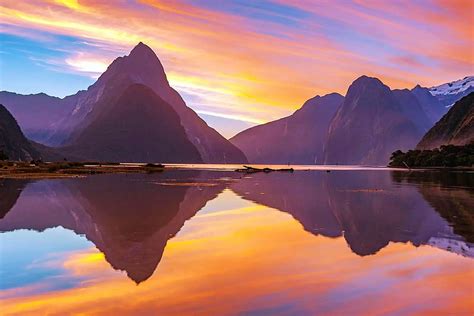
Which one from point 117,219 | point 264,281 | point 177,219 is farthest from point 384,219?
point 264,281

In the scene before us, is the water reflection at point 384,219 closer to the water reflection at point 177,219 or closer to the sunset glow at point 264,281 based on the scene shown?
the water reflection at point 177,219

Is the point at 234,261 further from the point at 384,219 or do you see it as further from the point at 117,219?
the point at 384,219

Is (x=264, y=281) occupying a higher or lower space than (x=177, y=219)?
lower

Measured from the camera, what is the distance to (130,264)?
19.6m

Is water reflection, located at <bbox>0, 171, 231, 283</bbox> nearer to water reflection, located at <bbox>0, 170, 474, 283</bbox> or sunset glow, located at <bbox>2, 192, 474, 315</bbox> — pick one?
water reflection, located at <bbox>0, 170, 474, 283</bbox>

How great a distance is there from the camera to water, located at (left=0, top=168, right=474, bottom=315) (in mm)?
14422

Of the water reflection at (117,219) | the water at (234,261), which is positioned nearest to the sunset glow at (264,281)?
the water at (234,261)

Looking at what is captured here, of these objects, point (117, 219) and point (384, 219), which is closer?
point (117, 219)

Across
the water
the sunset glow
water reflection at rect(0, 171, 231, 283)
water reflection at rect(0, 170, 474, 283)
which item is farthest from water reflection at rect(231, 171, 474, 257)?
water reflection at rect(0, 171, 231, 283)

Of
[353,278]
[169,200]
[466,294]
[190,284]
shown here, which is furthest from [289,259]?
[169,200]

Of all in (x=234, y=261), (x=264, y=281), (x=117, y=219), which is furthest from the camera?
(x=117, y=219)

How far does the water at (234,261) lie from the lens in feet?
47.3

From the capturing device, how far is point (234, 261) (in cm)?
2042

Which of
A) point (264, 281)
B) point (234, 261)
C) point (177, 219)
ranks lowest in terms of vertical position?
point (264, 281)
